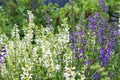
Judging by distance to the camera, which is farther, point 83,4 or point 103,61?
point 83,4

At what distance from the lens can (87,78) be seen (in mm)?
3328

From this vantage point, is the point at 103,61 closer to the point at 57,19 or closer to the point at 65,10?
the point at 57,19

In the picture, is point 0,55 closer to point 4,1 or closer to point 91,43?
point 91,43

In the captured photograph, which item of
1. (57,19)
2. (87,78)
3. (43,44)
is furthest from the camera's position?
(57,19)

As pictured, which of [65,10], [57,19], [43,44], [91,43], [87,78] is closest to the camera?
[43,44]

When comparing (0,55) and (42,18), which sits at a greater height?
(42,18)

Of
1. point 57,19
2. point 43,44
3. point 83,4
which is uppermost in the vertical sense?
point 83,4

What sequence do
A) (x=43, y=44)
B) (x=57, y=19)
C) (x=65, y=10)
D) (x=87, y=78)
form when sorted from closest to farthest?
1. (x=43, y=44)
2. (x=87, y=78)
3. (x=57, y=19)
4. (x=65, y=10)

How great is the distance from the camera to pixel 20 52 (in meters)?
3.46

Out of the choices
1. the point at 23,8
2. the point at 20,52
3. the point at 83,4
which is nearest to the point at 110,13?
the point at 83,4

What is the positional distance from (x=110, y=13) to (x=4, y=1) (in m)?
2.24

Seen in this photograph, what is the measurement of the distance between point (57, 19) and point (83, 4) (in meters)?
0.84

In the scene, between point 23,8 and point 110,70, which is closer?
point 110,70

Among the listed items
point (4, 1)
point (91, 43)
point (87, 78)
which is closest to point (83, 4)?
point (4, 1)
